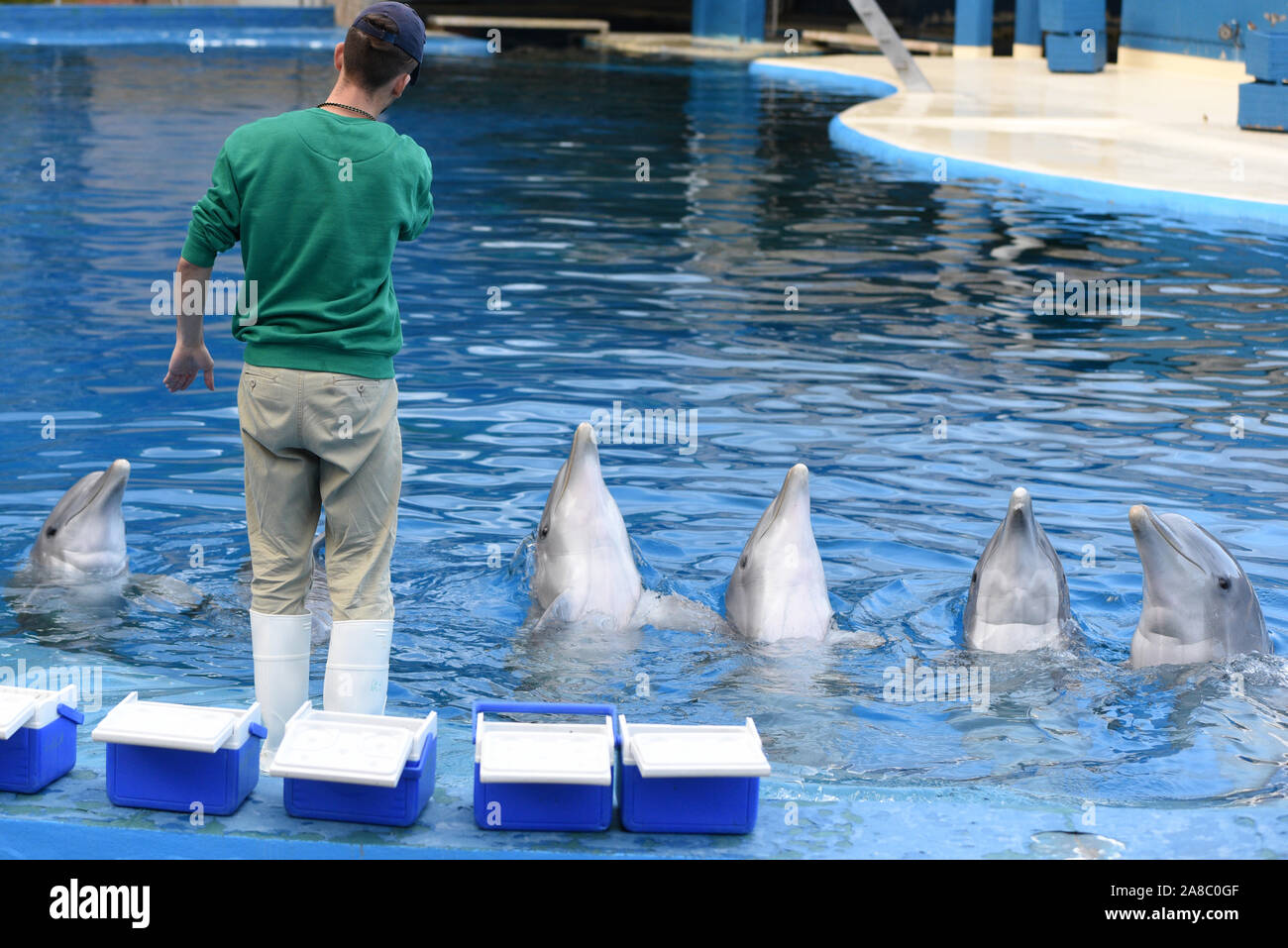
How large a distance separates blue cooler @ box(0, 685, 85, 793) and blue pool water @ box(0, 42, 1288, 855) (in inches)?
1.9

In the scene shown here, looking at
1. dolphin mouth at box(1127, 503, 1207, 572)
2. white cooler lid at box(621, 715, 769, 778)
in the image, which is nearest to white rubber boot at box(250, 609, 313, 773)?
white cooler lid at box(621, 715, 769, 778)

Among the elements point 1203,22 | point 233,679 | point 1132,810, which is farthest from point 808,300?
point 1203,22

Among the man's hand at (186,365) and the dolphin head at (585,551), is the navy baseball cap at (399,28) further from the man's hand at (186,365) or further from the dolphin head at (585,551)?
the dolphin head at (585,551)

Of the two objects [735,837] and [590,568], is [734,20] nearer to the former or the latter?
[590,568]

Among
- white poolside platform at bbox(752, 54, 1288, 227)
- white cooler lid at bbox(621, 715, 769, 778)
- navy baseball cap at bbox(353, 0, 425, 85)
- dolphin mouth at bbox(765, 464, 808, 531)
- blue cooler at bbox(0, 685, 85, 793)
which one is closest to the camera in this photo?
white cooler lid at bbox(621, 715, 769, 778)

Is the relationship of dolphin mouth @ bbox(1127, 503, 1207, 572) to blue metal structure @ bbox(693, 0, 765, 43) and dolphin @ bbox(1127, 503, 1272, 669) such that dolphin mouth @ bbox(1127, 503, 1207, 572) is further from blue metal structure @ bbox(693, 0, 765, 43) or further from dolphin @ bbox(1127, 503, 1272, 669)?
blue metal structure @ bbox(693, 0, 765, 43)

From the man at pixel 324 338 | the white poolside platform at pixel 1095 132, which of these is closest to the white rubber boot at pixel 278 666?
the man at pixel 324 338

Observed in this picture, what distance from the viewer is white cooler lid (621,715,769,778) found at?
297cm

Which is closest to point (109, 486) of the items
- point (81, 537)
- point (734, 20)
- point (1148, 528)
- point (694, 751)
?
point (81, 537)

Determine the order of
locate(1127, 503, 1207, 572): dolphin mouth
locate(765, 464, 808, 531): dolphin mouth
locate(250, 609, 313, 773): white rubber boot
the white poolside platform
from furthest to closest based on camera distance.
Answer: the white poolside platform, locate(765, 464, 808, 531): dolphin mouth, locate(1127, 503, 1207, 572): dolphin mouth, locate(250, 609, 313, 773): white rubber boot

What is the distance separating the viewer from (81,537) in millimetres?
5188

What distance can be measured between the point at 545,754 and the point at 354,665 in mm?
657

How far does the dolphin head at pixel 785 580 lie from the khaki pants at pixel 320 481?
5.21 feet
